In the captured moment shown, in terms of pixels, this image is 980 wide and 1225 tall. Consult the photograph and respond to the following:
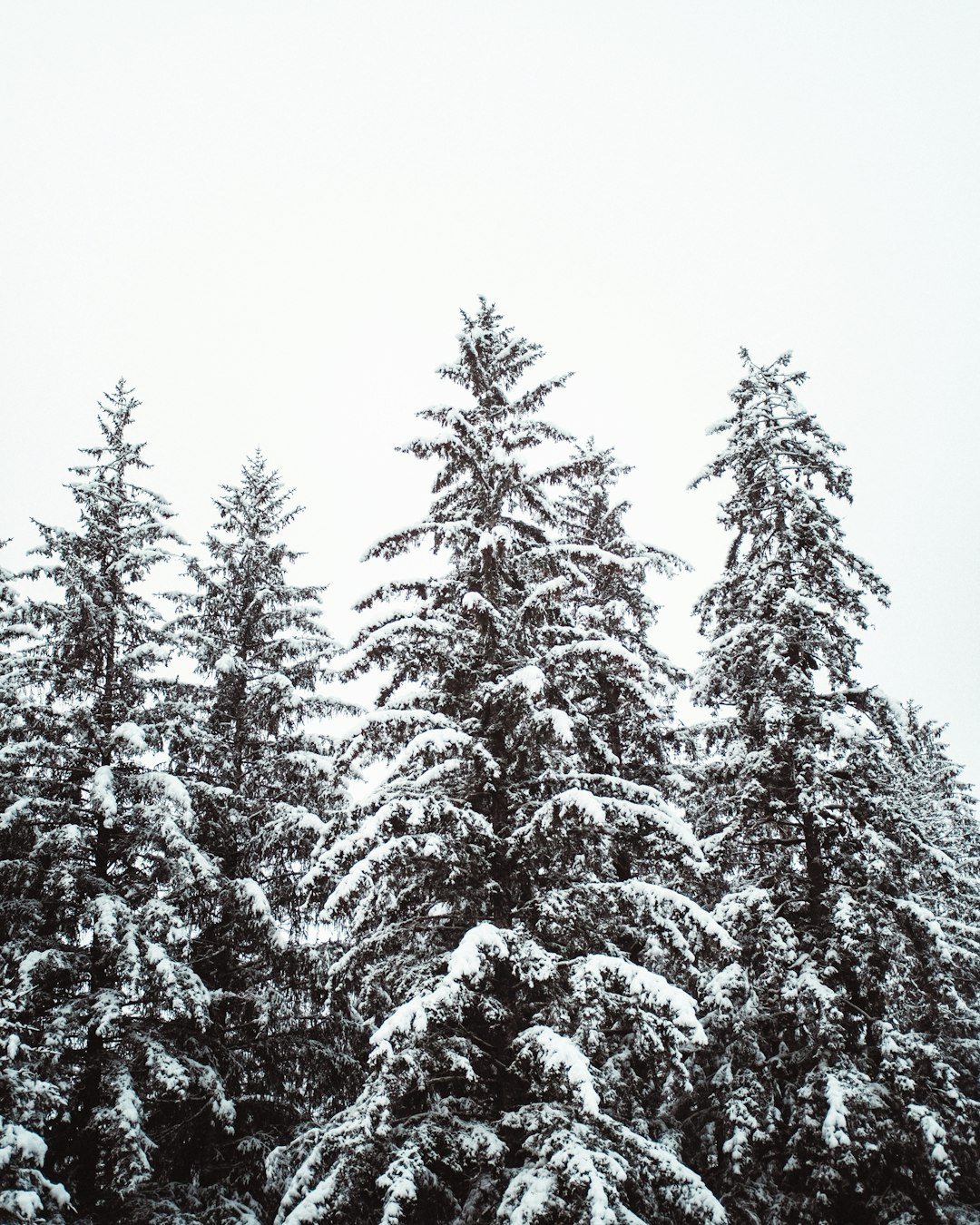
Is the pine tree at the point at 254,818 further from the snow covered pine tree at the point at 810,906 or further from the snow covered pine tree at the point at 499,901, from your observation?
the snow covered pine tree at the point at 810,906

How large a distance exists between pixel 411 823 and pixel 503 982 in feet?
8.86

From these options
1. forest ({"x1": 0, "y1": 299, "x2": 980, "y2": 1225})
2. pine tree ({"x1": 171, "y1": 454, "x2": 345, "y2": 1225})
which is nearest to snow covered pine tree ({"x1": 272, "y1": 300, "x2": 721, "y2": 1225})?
forest ({"x1": 0, "y1": 299, "x2": 980, "y2": 1225})

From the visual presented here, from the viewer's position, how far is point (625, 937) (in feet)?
44.9

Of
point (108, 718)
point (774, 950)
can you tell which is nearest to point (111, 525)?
point (108, 718)

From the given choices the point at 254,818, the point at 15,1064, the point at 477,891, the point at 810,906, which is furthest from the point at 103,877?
the point at 810,906

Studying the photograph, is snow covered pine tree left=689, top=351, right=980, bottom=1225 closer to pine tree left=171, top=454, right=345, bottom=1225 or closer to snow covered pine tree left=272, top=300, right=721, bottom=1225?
snow covered pine tree left=272, top=300, right=721, bottom=1225

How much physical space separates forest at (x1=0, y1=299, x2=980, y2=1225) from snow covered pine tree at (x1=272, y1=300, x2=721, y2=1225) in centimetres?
6

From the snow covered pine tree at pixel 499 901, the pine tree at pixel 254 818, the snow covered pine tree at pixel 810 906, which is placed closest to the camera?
the snow covered pine tree at pixel 499 901

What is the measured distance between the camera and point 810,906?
44.2 feet

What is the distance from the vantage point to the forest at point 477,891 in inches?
370

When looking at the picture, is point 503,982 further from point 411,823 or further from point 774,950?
point 774,950

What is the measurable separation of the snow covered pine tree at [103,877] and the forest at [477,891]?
8 cm

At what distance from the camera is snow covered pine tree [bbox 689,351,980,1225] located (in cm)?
1100

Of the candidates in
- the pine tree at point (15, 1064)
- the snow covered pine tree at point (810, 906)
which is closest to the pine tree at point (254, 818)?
the pine tree at point (15, 1064)
